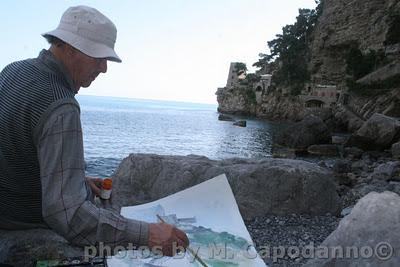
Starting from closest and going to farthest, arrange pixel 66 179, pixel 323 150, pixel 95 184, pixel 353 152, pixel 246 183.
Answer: pixel 66 179, pixel 95 184, pixel 246 183, pixel 353 152, pixel 323 150

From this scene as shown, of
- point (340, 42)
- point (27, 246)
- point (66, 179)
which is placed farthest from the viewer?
point (340, 42)

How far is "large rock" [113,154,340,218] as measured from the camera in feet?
21.6

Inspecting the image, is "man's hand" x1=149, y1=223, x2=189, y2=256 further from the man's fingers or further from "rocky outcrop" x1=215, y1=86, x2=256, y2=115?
"rocky outcrop" x1=215, y1=86, x2=256, y2=115

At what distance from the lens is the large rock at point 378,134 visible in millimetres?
24406

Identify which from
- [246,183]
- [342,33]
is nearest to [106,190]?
[246,183]

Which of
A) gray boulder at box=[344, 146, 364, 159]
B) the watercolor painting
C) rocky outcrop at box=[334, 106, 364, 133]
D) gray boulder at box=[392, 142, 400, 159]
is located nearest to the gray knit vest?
the watercolor painting

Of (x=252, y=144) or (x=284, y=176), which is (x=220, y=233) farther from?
(x=252, y=144)

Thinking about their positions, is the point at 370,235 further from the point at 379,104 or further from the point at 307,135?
the point at 379,104

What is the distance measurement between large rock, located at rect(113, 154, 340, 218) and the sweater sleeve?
4.72m

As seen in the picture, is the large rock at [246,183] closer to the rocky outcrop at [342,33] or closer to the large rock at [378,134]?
the large rock at [378,134]

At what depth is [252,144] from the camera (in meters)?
35.2

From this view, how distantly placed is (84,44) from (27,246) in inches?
48.3

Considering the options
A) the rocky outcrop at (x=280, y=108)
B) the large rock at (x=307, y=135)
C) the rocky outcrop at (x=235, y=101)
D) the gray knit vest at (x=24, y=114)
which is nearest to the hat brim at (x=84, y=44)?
the gray knit vest at (x=24, y=114)

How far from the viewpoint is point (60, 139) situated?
5.63ft
